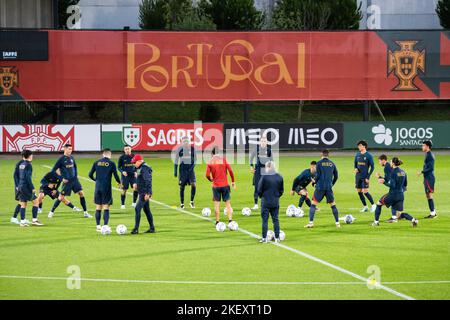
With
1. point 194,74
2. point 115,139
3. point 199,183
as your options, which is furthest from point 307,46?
point 199,183

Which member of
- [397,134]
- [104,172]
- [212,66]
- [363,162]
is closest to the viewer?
[104,172]

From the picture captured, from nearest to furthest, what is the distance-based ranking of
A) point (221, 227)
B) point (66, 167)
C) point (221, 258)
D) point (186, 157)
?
point (221, 258) → point (221, 227) → point (66, 167) → point (186, 157)

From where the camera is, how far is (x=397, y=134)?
180 feet

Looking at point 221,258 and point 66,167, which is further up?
point 66,167

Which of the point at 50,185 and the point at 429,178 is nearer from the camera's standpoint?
the point at 50,185

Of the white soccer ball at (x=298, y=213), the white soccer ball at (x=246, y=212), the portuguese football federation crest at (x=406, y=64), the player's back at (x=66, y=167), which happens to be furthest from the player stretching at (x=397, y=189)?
the portuguese football federation crest at (x=406, y=64)

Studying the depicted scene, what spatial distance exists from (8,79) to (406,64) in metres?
23.4

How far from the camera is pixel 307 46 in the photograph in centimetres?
5488

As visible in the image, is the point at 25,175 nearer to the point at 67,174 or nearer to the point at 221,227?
the point at 67,174

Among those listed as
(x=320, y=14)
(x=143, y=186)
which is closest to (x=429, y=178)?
(x=143, y=186)

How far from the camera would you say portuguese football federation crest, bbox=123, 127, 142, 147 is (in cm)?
5278

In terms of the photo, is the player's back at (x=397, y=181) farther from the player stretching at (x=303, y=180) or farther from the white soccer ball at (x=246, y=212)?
the white soccer ball at (x=246, y=212)


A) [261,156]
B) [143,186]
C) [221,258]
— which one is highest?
[261,156]
